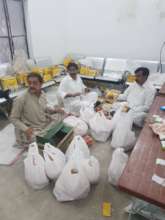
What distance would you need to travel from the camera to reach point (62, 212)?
1542 millimetres

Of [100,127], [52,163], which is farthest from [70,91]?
[52,163]

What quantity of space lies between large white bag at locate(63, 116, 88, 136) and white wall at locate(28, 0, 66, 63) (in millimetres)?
2621

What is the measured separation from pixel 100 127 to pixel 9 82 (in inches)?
76.6

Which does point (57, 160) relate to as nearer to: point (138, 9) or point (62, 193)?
point (62, 193)

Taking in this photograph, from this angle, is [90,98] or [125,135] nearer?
[125,135]

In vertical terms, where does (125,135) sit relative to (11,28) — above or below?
below

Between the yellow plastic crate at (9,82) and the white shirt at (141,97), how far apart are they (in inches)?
82.6

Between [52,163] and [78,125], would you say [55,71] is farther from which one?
[52,163]

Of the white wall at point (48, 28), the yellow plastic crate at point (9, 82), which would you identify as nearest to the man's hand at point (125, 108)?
the yellow plastic crate at point (9, 82)

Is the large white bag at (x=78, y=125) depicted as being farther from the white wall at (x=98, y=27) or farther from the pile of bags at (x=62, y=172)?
the white wall at (x=98, y=27)

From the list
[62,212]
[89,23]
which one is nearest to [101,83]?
[89,23]

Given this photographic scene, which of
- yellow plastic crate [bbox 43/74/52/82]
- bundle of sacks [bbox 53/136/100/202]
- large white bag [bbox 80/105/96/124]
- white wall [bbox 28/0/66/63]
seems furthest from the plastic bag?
white wall [bbox 28/0/66/63]

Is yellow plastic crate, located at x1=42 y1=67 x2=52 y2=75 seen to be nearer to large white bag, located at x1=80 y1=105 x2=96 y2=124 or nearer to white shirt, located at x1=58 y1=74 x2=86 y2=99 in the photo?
white shirt, located at x1=58 y1=74 x2=86 y2=99

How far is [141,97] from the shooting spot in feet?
8.84
